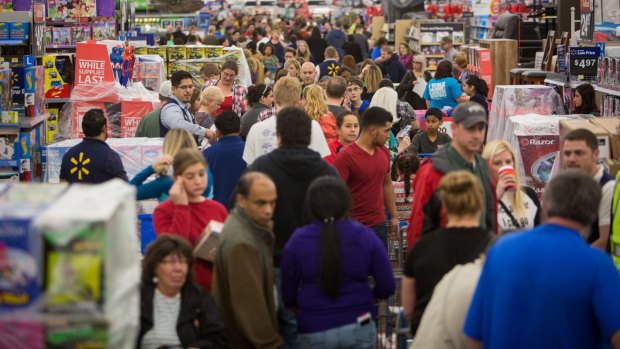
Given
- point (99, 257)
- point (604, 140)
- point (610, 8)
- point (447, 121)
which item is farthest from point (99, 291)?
point (610, 8)

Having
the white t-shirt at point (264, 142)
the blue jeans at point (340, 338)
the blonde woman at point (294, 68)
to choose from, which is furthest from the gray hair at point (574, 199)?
the blonde woman at point (294, 68)

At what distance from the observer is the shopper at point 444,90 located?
1317cm

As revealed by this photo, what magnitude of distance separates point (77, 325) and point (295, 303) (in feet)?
5.53

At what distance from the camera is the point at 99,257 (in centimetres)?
332

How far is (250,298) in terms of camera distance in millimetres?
4820

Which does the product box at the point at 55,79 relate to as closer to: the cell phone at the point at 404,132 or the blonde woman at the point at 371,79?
the blonde woman at the point at 371,79

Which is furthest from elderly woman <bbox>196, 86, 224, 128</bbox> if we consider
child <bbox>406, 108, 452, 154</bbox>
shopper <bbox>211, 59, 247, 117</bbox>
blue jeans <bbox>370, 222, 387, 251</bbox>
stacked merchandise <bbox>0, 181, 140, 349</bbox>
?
stacked merchandise <bbox>0, 181, 140, 349</bbox>

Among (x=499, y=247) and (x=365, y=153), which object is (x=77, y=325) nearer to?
(x=499, y=247)

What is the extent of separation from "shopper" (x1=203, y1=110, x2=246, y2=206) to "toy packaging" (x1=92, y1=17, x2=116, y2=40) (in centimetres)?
744

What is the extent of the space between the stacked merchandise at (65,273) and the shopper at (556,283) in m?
1.42

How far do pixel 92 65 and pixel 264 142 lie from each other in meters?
3.97

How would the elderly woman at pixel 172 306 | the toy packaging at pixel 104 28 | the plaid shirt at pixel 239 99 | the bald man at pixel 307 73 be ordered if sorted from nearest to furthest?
the elderly woman at pixel 172 306
the plaid shirt at pixel 239 99
the bald man at pixel 307 73
the toy packaging at pixel 104 28

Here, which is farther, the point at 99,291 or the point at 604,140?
the point at 604,140

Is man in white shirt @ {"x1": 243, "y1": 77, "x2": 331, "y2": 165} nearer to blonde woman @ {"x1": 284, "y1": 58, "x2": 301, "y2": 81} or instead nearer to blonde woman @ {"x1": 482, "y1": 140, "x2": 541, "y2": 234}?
blonde woman @ {"x1": 482, "y1": 140, "x2": 541, "y2": 234}
